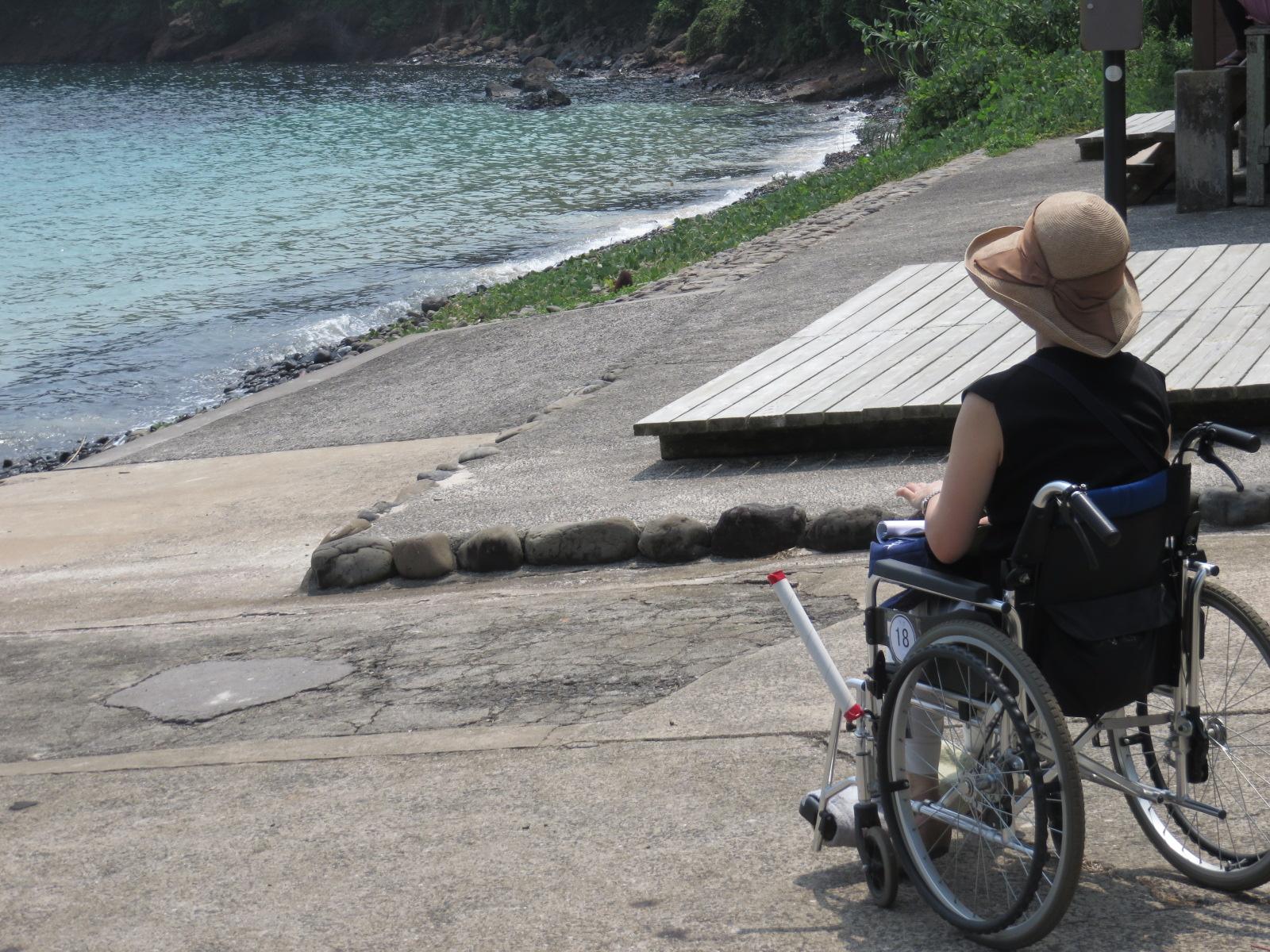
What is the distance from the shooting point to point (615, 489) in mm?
7316

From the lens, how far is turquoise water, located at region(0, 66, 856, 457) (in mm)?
20938

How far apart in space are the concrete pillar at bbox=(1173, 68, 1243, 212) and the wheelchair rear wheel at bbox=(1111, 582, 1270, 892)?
8.42 meters

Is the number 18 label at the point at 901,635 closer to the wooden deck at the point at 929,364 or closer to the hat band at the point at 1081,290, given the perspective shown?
the hat band at the point at 1081,290

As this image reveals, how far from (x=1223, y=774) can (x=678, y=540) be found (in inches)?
128

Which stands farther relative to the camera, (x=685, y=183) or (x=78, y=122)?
(x=78, y=122)

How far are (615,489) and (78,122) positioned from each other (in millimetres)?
58613

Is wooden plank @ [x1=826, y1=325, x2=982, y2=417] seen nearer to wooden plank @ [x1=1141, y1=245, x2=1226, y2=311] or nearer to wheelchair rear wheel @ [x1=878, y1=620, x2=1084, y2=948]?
wooden plank @ [x1=1141, y1=245, x2=1226, y2=311]

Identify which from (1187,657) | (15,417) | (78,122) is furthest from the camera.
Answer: (78,122)

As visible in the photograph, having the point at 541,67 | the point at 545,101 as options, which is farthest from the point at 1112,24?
the point at 541,67

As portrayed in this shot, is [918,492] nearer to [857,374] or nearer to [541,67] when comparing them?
[857,374]

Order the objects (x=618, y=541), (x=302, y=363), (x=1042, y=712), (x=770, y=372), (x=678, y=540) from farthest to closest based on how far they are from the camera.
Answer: (x=302, y=363) → (x=770, y=372) → (x=618, y=541) → (x=678, y=540) → (x=1042, y=712)

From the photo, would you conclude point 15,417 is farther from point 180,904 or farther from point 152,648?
point 180,904

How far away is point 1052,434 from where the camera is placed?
2.92m

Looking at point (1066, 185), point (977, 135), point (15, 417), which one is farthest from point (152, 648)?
point (977, 135)
